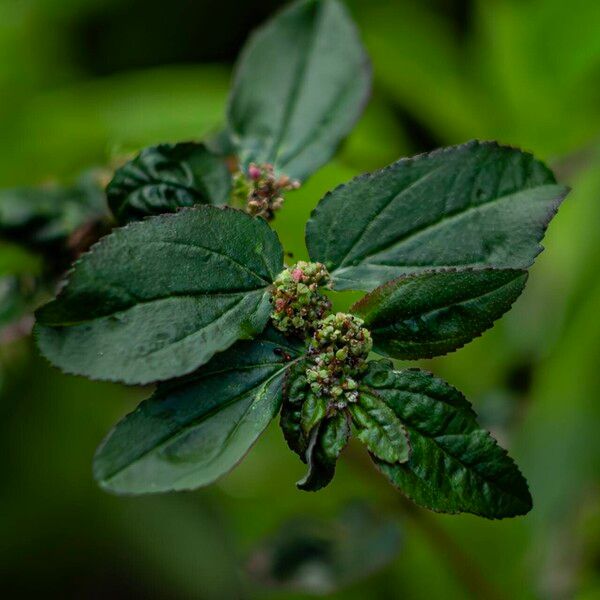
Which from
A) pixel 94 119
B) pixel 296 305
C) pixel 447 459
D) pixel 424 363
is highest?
pixel 94 119

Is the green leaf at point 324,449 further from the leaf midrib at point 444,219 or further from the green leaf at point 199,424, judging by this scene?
the leaf midrib at point 444,219

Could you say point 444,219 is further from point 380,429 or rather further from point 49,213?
point 49,213

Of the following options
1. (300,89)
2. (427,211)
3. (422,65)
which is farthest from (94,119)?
(427,211)

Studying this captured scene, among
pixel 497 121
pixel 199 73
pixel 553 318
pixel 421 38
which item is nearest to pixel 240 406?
Answer: pixel 553 318

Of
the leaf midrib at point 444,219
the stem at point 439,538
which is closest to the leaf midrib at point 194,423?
the leaf midrib at point 444,219

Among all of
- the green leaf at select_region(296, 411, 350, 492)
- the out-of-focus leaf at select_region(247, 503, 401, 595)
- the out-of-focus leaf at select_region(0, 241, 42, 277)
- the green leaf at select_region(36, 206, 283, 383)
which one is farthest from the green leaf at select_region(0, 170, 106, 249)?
the out-of-focus leaf at select_region(247, 503, 401, 595)

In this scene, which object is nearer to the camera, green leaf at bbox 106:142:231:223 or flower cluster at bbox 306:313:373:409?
flower cluster at bbox 306:313:373:409

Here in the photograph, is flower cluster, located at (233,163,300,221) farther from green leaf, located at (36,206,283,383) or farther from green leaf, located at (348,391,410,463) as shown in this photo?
green leaf, located at (348,391,410,463)
